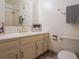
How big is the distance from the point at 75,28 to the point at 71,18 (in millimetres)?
261

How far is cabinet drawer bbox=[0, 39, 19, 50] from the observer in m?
1.28

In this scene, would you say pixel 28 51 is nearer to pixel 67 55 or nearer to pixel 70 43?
pixel 67 55

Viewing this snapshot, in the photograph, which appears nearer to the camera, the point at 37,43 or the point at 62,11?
the point at 37,43

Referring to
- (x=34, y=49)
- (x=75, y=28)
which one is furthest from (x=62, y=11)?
(x=34, y=49)

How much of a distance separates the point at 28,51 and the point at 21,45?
0.26m

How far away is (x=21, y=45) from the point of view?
5.36ft

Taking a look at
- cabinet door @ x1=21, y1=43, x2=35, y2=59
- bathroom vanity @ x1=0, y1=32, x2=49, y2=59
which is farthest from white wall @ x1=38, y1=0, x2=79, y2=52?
cabinet door @ x1=21, y1=43, x2=35, y2=59

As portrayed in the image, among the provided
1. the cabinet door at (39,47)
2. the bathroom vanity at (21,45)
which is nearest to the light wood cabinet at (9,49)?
the bathroom vanity at (21,45)

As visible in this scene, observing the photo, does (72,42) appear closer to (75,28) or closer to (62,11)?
(75,28)

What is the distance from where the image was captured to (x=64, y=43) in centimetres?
240

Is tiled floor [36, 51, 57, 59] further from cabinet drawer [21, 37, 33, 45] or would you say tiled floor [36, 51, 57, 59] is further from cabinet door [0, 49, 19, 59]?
cabinet door [0, 49, 19, 59]

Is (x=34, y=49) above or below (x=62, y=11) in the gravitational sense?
below

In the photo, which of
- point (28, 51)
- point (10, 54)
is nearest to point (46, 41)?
point (28, 51)

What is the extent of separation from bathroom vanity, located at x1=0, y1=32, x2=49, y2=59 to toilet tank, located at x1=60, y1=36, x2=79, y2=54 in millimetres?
506
